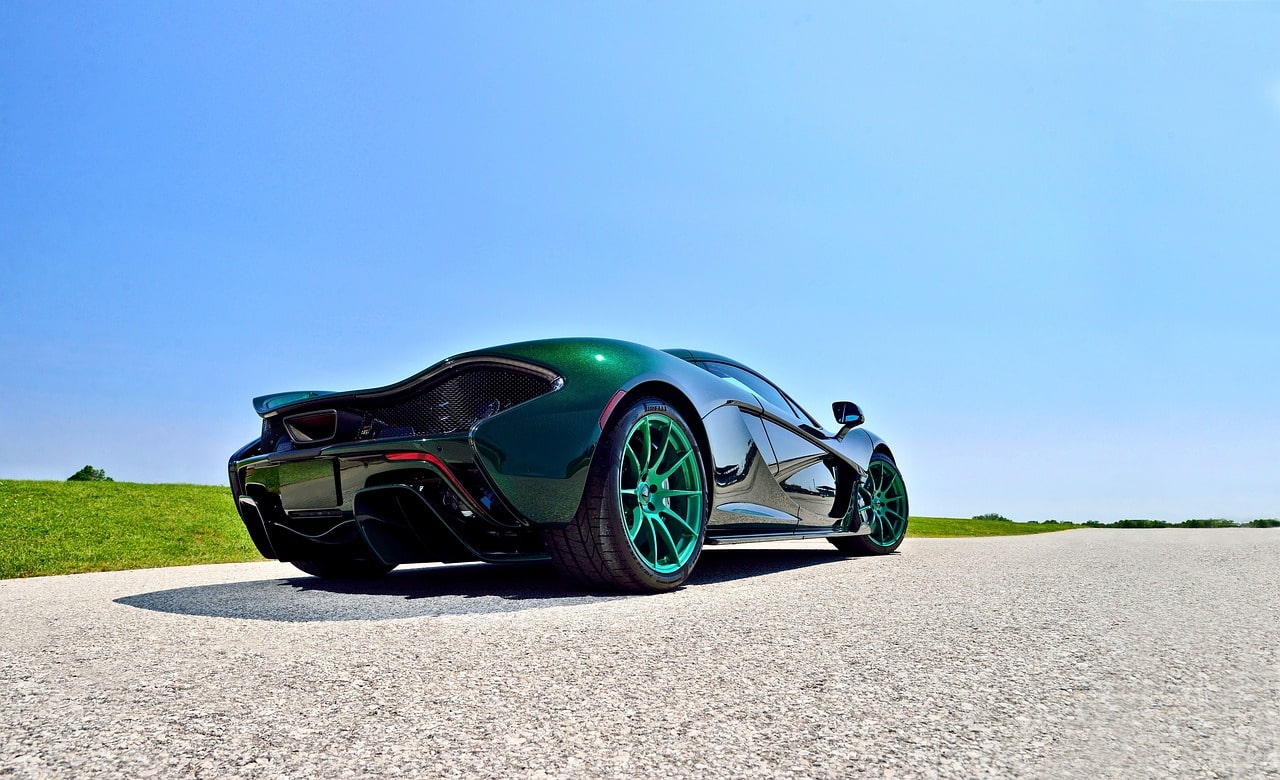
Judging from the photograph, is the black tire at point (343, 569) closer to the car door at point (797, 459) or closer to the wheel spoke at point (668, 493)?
the wheel spoke at point (668, 493)

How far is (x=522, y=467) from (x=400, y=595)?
3.66 feet

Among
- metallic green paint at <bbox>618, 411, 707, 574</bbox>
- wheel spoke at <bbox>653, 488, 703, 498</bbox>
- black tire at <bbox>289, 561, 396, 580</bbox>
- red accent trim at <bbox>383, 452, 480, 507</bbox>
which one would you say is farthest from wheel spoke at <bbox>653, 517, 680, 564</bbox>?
black tire at <bbox>289, 561, 396, 580</bbox>

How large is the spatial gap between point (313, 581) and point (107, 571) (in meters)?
2.21

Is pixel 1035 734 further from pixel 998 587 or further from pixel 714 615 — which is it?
pixel 998 587

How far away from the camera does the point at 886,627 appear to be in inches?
111

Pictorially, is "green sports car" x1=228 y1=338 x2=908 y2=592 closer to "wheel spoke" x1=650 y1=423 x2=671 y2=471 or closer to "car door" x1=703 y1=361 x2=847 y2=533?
"wheel spoke" x1=650 y1=423 x2=671 y2=471

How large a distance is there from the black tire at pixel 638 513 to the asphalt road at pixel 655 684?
177 millimetres

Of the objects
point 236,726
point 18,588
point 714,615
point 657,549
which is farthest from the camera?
point 18,588

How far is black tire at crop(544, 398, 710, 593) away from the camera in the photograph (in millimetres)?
3539

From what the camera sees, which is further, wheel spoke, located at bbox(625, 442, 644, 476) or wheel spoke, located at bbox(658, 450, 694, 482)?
wheel spoke, located at bbox(658, 450, 694, 482)

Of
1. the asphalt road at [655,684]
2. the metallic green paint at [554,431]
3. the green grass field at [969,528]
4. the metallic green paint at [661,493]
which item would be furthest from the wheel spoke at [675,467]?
the green grass field at [969,528]

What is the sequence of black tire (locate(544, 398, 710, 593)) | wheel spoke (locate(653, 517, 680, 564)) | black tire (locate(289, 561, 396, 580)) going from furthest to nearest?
1. black tire (locate(289, 561, 396, 580))
2. wheel spoke (locate(653, 517, 680, 564))
3. black tire (locate(544, 398, 710, 593))

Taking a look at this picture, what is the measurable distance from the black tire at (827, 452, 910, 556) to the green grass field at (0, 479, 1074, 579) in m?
5.21

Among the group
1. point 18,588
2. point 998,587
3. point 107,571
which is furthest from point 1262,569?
point 107,571
